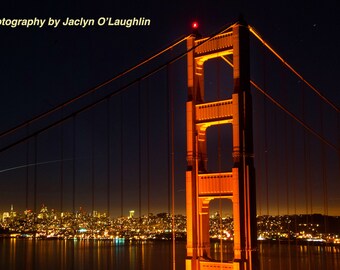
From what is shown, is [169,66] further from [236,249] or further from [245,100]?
[236,249]

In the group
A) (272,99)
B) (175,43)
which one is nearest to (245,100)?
(175,43)

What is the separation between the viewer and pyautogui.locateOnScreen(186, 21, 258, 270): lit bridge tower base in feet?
43.5

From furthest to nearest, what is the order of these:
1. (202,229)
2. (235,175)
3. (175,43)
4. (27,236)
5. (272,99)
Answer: (27,236) < (272,99) < (175,43) < (202,229) < (235,175)

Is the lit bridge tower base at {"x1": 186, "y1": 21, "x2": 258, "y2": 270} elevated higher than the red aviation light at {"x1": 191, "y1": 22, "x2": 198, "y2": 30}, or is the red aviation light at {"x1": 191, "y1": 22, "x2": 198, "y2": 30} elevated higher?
the red aviation light at {"x1": 191, "y1": 22, "x2": 198, "y2": 30}

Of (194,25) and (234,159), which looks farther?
(194,25)

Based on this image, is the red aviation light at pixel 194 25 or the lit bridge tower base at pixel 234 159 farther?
the red aviation light at pixel 194 25

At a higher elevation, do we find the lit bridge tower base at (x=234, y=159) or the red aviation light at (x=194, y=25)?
the red aviation light at (x=194, y=25)

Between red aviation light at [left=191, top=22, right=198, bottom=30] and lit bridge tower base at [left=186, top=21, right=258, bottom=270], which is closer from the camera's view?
lit bridge tower base at [left=186, top=21, right=258, bottom=270]

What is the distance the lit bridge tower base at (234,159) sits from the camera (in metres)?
13.3

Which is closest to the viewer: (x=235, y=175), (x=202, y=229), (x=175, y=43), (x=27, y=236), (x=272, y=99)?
(x=235, y=175)

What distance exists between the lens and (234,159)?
1348 cm

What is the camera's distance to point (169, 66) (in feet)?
49.2

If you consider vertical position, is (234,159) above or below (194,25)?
below

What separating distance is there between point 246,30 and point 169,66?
216cm
